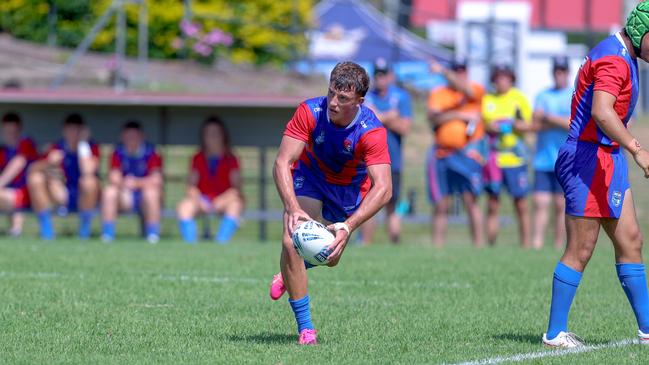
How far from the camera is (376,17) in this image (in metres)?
34.2

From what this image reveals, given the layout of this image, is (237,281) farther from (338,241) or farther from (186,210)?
(186,210)

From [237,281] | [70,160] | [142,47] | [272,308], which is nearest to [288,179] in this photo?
[272,308]

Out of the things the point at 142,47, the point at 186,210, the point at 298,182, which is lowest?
the point at 186,210

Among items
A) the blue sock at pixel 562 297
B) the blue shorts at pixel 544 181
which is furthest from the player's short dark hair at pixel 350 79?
the blue shorts at pixel 544 181

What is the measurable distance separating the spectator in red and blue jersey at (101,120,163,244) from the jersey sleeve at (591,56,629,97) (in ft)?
31.6

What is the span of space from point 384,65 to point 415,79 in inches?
462

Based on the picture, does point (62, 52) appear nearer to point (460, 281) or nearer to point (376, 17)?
point (376, 17)

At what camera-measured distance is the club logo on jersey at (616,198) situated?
23.1ft

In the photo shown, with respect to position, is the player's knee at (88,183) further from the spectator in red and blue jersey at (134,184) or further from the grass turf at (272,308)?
the grass turf at (272,308)

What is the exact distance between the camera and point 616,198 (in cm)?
706

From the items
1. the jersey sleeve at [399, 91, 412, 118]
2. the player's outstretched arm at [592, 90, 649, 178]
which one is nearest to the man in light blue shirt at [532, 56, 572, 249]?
the jersey sleeve at [399, 91, 412, 118]

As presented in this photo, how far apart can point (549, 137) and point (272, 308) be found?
709 cm

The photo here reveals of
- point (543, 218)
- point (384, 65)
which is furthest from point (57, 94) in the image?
point (543, 218)

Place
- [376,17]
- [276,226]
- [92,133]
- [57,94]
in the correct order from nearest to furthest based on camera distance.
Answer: [57,94] < [92,133] < [276,226] < [376,17]
